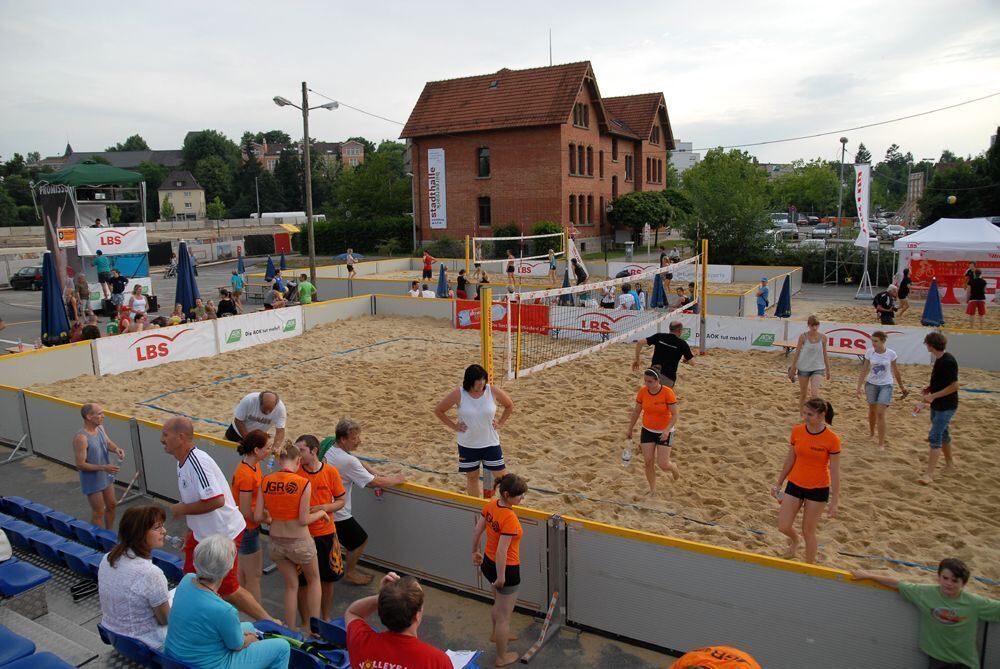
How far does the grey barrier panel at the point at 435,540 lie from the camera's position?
500 centimetres

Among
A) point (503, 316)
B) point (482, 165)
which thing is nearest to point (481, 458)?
point (503, 316)

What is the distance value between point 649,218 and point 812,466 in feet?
113

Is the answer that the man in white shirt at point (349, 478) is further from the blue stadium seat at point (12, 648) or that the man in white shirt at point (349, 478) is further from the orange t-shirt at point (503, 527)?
the blue stadium seat at point (12, 648)

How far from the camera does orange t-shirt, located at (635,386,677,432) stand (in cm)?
692

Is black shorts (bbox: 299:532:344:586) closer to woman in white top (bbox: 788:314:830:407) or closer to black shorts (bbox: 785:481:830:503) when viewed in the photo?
black shorts (bbox: 785:481:830:503)

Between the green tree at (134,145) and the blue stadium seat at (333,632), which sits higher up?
the green tree at (134,145)

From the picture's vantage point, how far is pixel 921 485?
7227 millimetres

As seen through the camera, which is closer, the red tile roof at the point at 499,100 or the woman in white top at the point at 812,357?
the woman in white top at the point at 812,357

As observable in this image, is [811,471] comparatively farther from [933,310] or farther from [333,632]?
[933,310]

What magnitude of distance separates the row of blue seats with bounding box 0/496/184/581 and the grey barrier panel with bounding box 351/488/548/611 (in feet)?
5.07

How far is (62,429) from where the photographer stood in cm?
841

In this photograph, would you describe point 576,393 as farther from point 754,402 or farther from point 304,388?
point 304,388

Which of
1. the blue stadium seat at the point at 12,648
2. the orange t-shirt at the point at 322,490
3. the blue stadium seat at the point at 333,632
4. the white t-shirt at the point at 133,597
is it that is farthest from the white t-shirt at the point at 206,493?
the blue stadium seat at the point at 12,648

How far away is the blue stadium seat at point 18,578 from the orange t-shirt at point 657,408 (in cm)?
526
